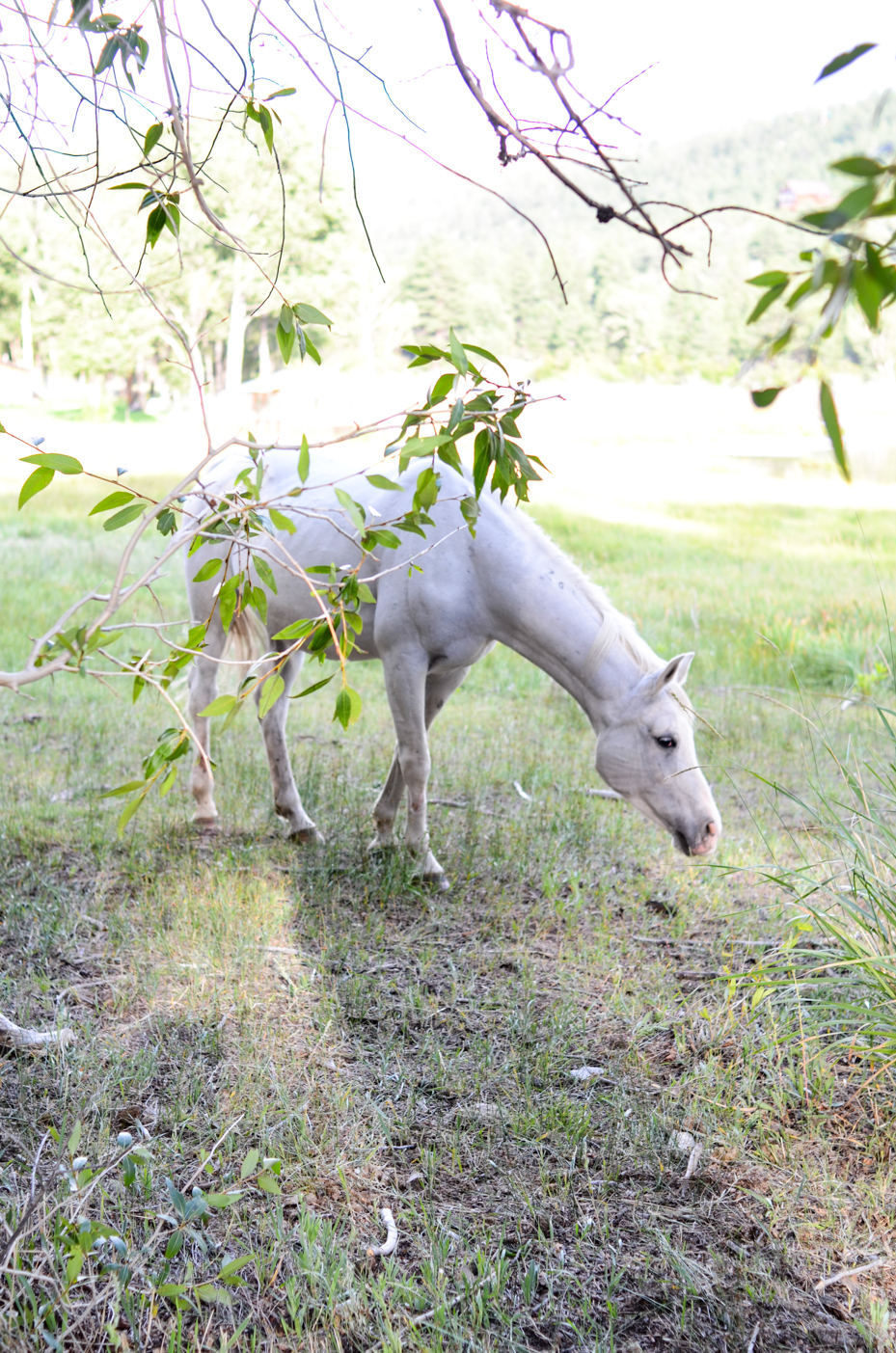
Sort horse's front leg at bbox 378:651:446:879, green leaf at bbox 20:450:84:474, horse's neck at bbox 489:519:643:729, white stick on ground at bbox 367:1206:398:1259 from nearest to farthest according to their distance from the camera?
green leaf at bbox 20:450:84:474, white stick on ground at bbox 367:1206:398:1259, horse's neck at bbox 489:519:643:729, horse's front leg at bbox 378:651:446:879

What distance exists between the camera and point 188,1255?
207 cm

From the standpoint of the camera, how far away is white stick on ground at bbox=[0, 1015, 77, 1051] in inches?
109

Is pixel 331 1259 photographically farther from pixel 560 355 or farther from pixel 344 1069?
pixel 560 355

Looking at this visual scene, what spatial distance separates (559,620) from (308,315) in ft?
6.62

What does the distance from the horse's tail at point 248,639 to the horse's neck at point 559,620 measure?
1.43 metres

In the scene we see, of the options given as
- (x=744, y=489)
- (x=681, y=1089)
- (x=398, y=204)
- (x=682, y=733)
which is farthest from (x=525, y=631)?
(x=398, y=204)

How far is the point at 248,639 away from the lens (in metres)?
4.87

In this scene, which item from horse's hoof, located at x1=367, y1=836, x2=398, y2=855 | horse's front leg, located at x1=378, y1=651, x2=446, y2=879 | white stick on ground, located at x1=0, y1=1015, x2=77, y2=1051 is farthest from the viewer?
horse's hoof, located at x1=367, y1=836, x2=398, y2=855

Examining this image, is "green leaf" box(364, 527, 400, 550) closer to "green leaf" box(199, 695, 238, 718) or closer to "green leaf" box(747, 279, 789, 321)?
"green leaf" box(199, 695, 238, 718)

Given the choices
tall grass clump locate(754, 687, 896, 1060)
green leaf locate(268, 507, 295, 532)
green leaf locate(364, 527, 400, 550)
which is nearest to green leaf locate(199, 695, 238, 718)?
green leaf locate(268, 507, 295, 532)

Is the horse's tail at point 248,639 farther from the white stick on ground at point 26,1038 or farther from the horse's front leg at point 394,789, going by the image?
the white stick on ground at point 26,1038

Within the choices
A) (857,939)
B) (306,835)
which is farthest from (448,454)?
(306,835)

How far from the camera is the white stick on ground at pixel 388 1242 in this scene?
6.92 feet

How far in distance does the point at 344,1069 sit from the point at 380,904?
3.68 feet
